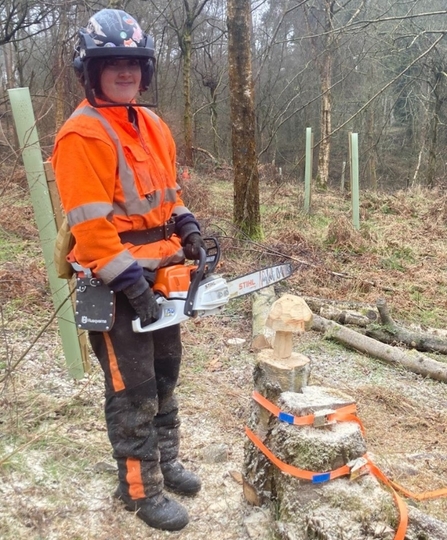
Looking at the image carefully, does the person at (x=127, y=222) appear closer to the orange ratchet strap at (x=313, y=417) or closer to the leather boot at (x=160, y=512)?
the leather boot at (x=160, y=512)

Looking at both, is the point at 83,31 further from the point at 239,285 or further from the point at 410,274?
the point at 410,274

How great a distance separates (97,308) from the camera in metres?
2.19

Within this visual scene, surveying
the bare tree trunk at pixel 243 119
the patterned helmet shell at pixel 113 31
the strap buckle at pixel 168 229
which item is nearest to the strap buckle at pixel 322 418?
the strap buckle at pixel 168 229

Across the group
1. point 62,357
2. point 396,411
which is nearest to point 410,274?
point 396,411

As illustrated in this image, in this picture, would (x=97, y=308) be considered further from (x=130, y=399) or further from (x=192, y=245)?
(x=192, y=245)

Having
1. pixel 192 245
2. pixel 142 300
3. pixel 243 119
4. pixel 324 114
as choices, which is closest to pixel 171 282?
pixel 142 300

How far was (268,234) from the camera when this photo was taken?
26.1 ft

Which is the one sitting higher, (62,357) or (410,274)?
(62,357)

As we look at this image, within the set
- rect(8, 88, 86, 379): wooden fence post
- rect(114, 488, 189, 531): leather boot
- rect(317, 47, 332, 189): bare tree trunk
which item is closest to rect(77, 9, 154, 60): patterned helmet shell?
rect(8, 88, 86, 379): wooden fence post

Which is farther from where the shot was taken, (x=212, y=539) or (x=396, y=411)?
(x=396, y=411)

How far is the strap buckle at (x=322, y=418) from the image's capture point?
2164mm

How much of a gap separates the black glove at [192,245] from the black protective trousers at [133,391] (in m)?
0.36

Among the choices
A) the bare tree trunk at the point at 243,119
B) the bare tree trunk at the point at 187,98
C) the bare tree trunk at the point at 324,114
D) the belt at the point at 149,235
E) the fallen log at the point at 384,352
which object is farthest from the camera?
the bare tree trunk at the point at 187,98

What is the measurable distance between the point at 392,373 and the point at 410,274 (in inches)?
→ 113
